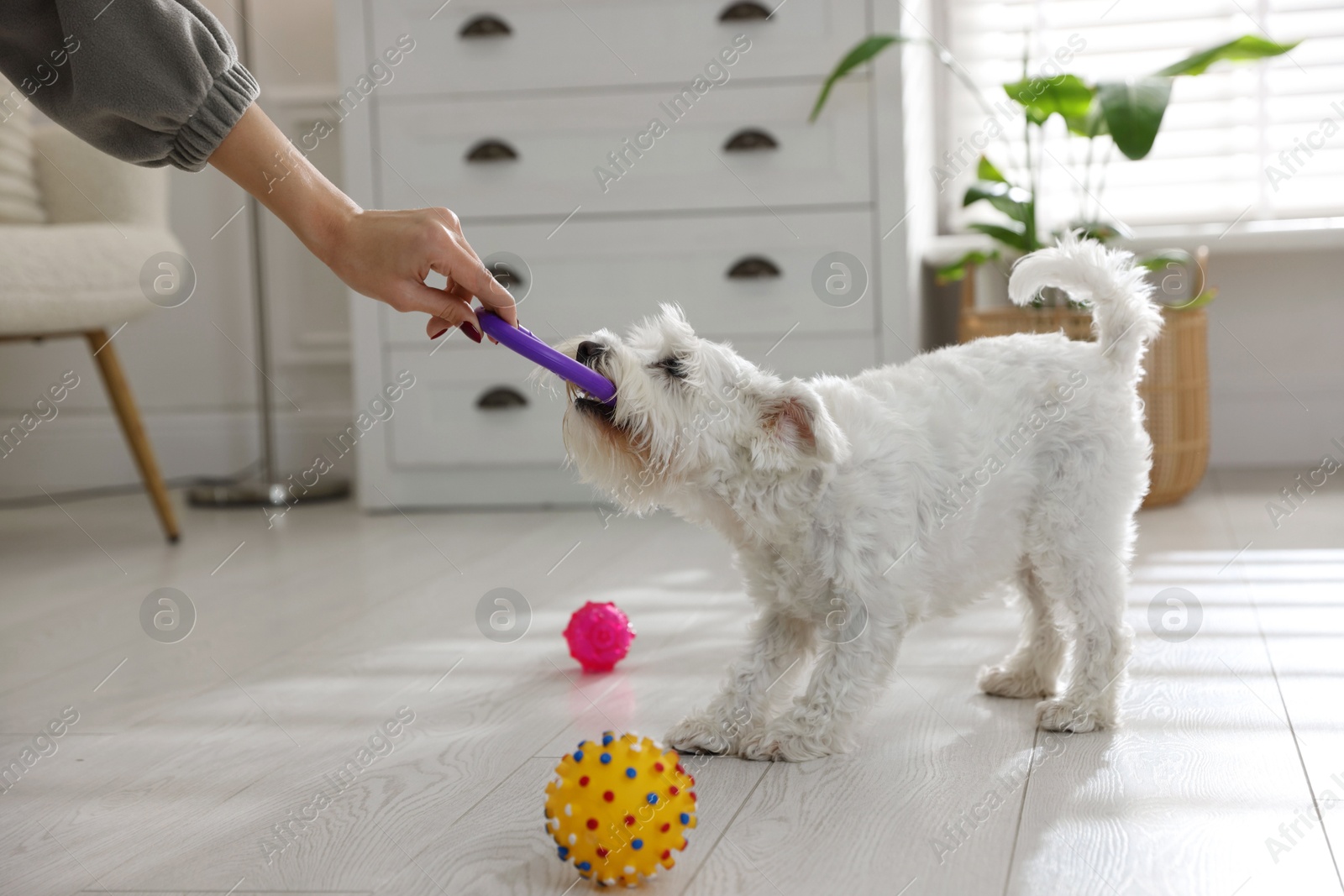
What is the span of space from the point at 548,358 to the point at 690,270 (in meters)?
1.84

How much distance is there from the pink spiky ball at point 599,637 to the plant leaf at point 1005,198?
155cm

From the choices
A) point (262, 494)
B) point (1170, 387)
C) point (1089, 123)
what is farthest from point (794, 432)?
point (262, 494)

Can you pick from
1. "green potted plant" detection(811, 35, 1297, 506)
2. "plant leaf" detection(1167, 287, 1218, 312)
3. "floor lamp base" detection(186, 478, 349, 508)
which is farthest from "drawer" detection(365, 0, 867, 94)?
"floor lamp base" detection(186, 478, 349, 508)

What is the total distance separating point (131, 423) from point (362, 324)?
636 mm

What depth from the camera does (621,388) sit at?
139 centimetres

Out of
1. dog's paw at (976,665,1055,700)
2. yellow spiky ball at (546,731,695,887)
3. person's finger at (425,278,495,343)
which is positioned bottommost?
dog's paw at (976,665,1055,700)

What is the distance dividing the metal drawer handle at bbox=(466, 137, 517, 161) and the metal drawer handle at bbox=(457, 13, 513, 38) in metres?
0.26

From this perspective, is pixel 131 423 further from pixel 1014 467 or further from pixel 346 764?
pixel 1014 467

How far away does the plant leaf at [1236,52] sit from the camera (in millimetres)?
2807

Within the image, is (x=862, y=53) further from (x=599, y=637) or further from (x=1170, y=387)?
(x=599, y=637)

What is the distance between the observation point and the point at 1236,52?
2826 millimetres

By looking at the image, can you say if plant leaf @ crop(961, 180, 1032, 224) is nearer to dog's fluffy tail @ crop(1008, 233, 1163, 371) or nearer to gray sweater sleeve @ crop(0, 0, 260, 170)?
dog's fluffy tail @ crop(1008, 233, 1163, 371)

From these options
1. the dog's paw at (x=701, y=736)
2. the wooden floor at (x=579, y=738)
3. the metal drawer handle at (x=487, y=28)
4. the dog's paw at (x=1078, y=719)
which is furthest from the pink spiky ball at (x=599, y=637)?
the metal drawer handle at (x=487, y=28)

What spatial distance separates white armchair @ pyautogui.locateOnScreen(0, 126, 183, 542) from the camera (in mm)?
2646
